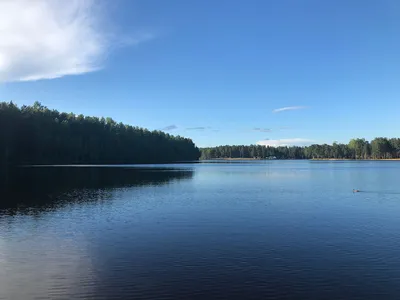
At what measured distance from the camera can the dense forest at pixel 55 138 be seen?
11750 cm

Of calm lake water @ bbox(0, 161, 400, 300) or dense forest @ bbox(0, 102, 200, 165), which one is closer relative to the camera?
calm lake water @ bbox(0, 161, 400, 300)

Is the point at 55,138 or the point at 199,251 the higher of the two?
the point at 55,138

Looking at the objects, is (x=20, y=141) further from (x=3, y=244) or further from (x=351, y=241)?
(x=351, y=241)

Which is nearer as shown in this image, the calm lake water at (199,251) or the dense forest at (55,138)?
the calm lake water at (199,251)

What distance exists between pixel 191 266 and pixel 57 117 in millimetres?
157806

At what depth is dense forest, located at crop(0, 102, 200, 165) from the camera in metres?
118

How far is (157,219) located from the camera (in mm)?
26453

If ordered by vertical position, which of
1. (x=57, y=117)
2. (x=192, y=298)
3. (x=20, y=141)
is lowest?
(x=192, y=298)

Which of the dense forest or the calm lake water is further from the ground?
the dense forest

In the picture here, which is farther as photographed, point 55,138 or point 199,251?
point 55,138

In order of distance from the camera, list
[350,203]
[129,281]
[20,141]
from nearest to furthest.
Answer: [129,281], [350,203], [20,141]

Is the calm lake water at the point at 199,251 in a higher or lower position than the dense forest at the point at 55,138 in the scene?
lower

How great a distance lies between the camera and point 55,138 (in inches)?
5443

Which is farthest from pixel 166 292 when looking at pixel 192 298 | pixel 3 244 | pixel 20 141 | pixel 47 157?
pixel 47 157
